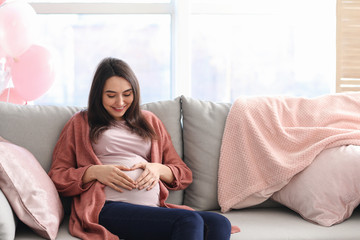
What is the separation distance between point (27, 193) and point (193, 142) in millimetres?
784

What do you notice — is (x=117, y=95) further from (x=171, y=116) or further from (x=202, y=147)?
(x=202, y=147)

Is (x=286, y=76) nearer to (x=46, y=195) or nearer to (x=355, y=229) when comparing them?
(x=355, y=229)

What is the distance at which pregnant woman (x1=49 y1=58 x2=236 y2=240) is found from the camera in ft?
5.17

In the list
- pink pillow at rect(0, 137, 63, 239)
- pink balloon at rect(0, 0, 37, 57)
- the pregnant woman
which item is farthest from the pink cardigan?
pink balloon at rect(0, 0, 37, 57)

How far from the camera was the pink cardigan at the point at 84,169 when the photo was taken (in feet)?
5.42

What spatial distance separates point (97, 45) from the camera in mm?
2898

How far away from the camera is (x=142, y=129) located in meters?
1.93

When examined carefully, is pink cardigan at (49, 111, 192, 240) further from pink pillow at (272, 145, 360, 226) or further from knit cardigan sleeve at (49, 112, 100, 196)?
pink pillow at (272, 145, 360, 226)

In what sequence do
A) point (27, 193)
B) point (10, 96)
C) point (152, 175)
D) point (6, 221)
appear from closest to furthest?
point (6, 221) → point (27, 193) → point (152, 175) → point (10, 96)


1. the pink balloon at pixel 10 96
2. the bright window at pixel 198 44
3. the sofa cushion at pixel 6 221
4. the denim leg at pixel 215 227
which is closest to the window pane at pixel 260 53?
the bright window at pixel 198 44

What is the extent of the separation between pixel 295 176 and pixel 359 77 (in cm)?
123

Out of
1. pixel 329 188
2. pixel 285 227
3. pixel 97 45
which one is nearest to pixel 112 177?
pixel 285 227

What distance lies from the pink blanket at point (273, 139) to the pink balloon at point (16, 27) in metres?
1.11

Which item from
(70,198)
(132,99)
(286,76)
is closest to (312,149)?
(132,99)
